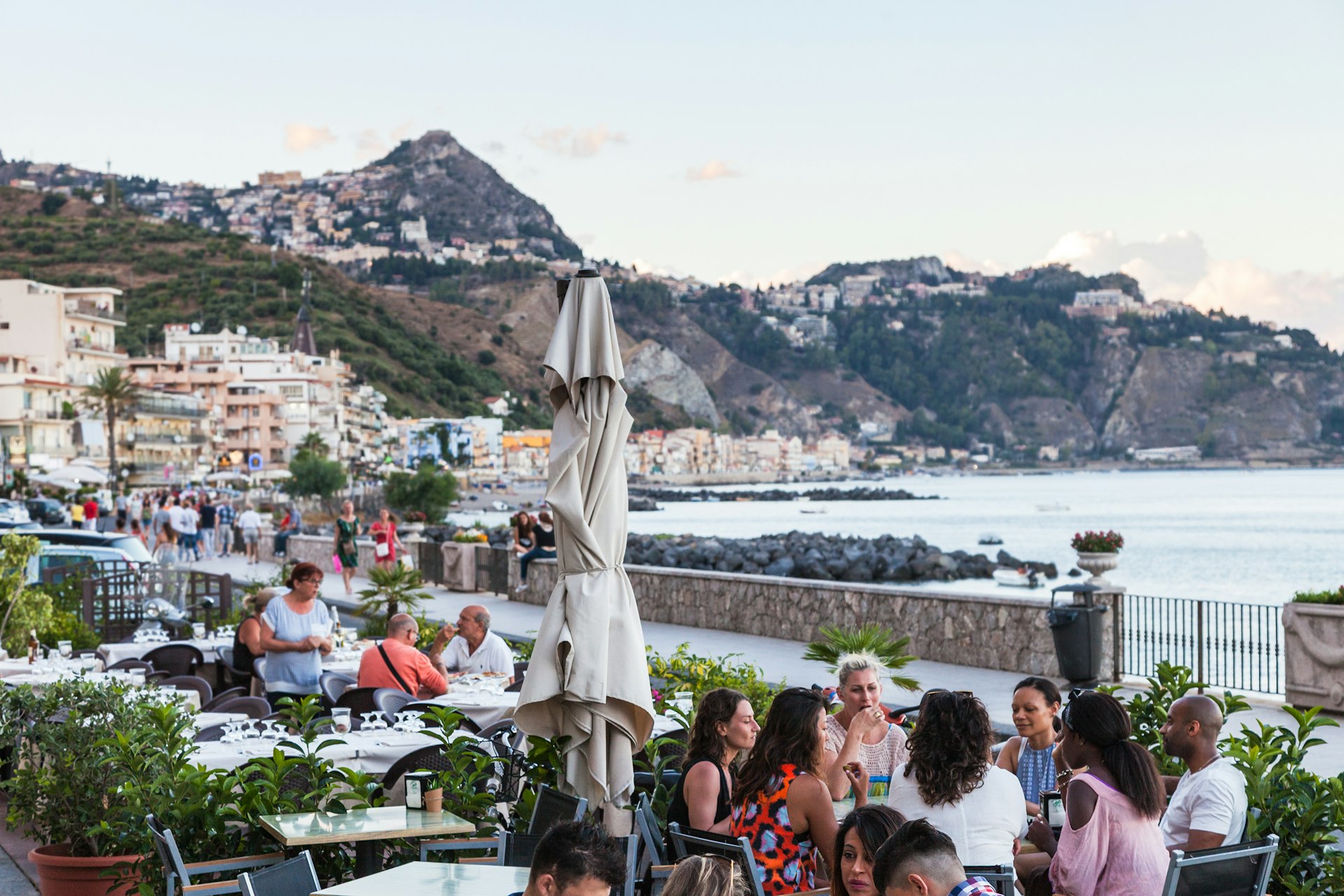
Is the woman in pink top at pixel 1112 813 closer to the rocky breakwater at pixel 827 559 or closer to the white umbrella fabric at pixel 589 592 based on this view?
the white umbrella fabric at pixel 589 592

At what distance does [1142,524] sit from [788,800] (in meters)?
95.9

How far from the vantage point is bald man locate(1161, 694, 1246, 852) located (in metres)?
4.44

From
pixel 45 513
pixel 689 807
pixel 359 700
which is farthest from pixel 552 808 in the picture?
pixel 45 513

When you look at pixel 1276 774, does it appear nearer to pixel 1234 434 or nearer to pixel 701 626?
pixel 701 626

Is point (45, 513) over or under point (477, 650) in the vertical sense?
under

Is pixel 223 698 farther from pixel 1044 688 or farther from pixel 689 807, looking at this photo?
pixel 1044 688

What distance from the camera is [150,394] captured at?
103 metres

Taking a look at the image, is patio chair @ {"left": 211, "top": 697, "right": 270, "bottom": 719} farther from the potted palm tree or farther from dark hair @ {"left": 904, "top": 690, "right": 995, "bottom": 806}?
dark hair @ {"left": 904, "top": 690, "right": 995, "bottom": 806}

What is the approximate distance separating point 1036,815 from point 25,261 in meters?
151

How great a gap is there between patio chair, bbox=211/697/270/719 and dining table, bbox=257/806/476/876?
3.19 meters

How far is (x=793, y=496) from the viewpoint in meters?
162

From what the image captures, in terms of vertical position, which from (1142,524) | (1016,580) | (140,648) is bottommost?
(1142,524)

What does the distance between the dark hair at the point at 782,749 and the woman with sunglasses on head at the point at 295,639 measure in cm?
538

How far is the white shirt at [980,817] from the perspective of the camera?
13.9ft
